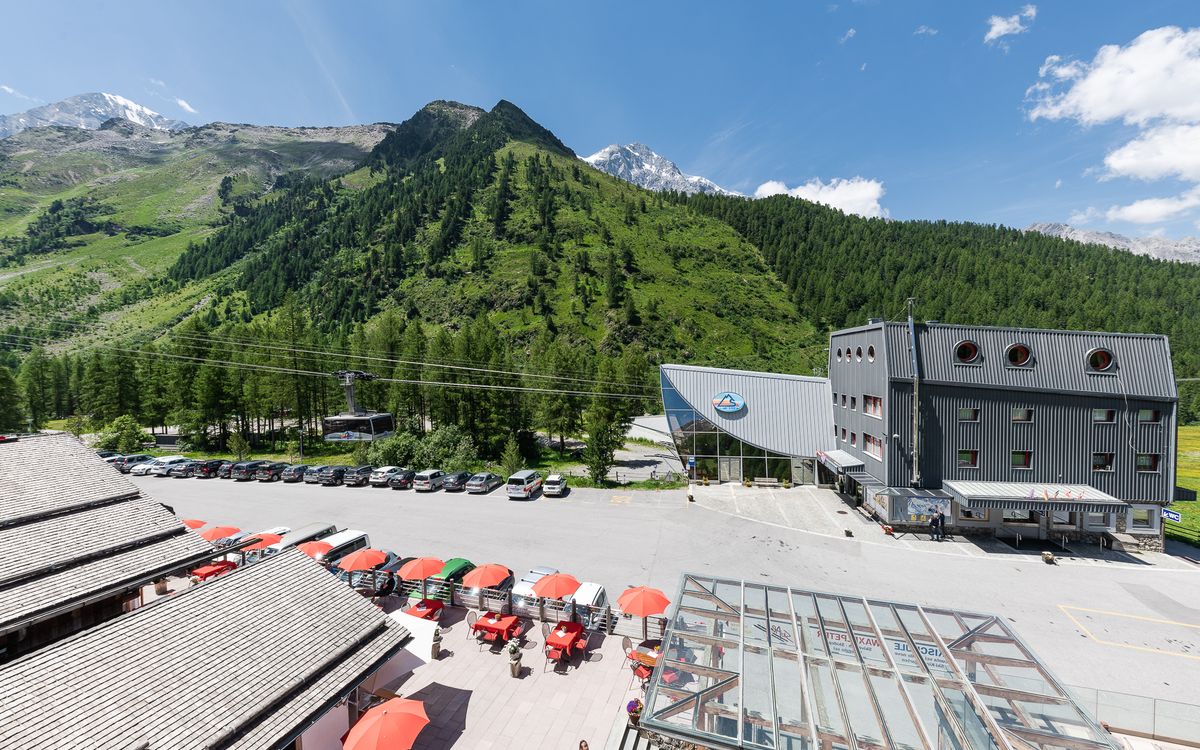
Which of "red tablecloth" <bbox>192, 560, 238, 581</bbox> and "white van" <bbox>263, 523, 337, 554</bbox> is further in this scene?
"white van" <bbox>263, 523, 337, 554</bbox>

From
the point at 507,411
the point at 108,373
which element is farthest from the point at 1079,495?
the point at 108,373

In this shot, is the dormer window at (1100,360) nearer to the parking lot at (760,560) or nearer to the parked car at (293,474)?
the parking lot at (760,560)

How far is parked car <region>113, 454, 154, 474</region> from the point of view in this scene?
3962cm

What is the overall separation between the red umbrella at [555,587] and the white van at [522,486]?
1530 cm

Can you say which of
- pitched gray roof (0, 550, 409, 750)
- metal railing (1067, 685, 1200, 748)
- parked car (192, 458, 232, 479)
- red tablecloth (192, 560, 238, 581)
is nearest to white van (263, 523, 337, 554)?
red tablecloth (192, 560, 238, 581)

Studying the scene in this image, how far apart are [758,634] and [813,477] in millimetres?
Answer: 24884

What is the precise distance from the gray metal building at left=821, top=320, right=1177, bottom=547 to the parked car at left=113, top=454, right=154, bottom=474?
57.5m

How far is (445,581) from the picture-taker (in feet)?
57.9

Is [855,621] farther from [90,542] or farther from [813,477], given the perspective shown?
[813,477]

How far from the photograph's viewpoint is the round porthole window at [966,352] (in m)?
25.3

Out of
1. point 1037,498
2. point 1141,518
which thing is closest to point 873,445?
point 1037,498

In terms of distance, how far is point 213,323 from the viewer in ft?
408

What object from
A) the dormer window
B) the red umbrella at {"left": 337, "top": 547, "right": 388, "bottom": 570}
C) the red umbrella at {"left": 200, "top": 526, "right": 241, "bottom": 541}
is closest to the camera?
the red umbrella at {"left": 337, "top": 547, "right": 388, "bottom": 570}

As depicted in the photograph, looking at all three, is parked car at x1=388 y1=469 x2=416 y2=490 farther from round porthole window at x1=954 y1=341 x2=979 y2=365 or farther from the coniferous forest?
round porthole window at x1=954 y1=341 x2=979 y2=365
